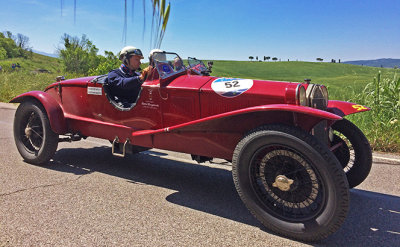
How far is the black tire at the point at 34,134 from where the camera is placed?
410cm

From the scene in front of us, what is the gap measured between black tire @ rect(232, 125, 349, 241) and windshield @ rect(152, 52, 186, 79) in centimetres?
132

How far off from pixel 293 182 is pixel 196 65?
7.63ft

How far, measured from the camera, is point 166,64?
135 inches

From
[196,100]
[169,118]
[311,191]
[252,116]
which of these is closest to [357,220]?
[311,191]

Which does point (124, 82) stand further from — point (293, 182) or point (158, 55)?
point (293, 182)

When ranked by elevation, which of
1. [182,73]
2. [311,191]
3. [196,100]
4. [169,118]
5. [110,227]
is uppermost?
[182,73]

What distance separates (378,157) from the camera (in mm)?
4629

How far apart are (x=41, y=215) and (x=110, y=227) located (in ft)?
2.29

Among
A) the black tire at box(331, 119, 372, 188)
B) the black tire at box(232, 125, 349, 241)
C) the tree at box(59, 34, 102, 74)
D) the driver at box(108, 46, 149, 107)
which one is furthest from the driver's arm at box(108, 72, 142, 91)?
the tree at box(59, 34, 102, 74)

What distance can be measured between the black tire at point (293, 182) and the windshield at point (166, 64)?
4.33 feet

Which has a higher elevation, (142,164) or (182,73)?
(182,73)

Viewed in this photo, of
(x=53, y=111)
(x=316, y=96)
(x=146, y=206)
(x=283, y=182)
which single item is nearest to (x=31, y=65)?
(x=53, y=111)

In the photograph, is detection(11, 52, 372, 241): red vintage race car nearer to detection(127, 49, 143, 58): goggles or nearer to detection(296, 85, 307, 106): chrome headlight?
detection(296, 85, 307, 106): chrome headlight

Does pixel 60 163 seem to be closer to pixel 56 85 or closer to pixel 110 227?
pixel 56 85
